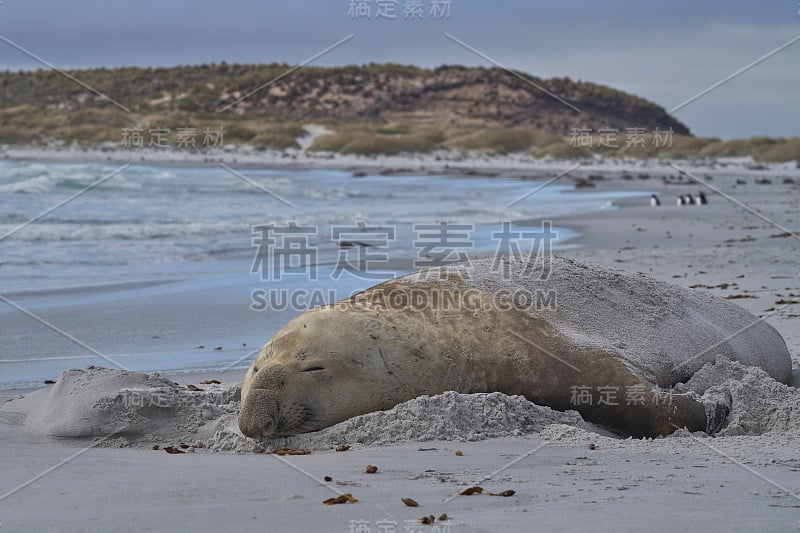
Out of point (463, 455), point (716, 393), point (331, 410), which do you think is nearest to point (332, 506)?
point (463, 455)

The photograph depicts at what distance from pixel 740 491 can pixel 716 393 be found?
1691 millimetres

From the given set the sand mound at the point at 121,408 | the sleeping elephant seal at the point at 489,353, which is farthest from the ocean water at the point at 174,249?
the sleeping elephant seal at the point at 489,353

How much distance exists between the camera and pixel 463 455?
13.4ft

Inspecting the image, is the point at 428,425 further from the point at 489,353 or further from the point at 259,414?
the point at 259,414

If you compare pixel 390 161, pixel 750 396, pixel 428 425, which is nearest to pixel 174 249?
pixel 428 425

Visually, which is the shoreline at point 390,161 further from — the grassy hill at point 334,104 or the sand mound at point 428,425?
the sand mound at point 428,425

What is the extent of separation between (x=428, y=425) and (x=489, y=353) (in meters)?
0.55

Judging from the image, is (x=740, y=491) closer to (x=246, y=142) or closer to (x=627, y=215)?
(x=627, y=215)

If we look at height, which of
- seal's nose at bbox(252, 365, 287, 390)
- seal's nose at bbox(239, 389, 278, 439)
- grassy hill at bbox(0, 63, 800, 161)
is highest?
grassy hill at bbox(0, 63, 800, 161)

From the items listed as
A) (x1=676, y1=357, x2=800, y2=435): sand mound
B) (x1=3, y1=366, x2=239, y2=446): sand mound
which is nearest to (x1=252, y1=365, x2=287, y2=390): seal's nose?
(x1=3, y1=366, x2=239, y2=446): sand mound

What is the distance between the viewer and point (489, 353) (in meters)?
4.79

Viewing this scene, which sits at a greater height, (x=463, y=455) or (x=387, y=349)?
(x=387, y=349)

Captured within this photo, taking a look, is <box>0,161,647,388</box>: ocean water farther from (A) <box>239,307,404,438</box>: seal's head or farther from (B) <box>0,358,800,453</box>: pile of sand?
(A) <box>239,307,404,438</box>: seal's head

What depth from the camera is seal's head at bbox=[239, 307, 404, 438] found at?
445 cm
